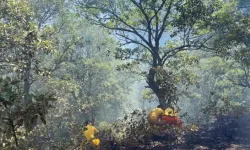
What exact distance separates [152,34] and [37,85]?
18139 millimetres

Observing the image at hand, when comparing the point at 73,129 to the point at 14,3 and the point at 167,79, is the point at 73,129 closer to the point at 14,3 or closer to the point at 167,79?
the point at 167,79

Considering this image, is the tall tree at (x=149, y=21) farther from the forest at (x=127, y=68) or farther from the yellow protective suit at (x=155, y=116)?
the yellow protective suit at (x=155, y=116)

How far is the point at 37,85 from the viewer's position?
2953cm

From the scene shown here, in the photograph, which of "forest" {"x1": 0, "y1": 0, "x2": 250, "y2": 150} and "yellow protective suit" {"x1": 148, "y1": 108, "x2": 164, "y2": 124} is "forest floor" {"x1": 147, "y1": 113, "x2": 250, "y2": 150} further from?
"yellow protective suit" {"x1": 148, "y1": 108, "x2": 164, "y2": 124}

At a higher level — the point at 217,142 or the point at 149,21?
the point at 149,21

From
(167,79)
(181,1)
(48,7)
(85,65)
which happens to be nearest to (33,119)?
(167,79)

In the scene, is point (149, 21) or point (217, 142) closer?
point (217, 142)

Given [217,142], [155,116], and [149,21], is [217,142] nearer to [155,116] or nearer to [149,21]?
[155,116]

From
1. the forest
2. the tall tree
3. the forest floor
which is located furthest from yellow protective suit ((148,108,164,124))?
the tall tree

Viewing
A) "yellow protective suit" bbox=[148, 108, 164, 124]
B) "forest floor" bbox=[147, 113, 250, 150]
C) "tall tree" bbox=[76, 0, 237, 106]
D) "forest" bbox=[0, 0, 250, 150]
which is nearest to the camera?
"forest" bbox=[0, 0, 250, 150]

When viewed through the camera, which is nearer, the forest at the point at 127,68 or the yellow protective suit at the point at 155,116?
the forest at the point at 127,68

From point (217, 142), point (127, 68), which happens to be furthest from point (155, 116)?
point (127, 68)

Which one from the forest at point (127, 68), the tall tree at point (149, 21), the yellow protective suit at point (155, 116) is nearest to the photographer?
the forest at point (127, 68)

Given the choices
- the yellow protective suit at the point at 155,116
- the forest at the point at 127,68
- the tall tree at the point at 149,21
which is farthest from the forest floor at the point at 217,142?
the tall tree at the point at 149,21
